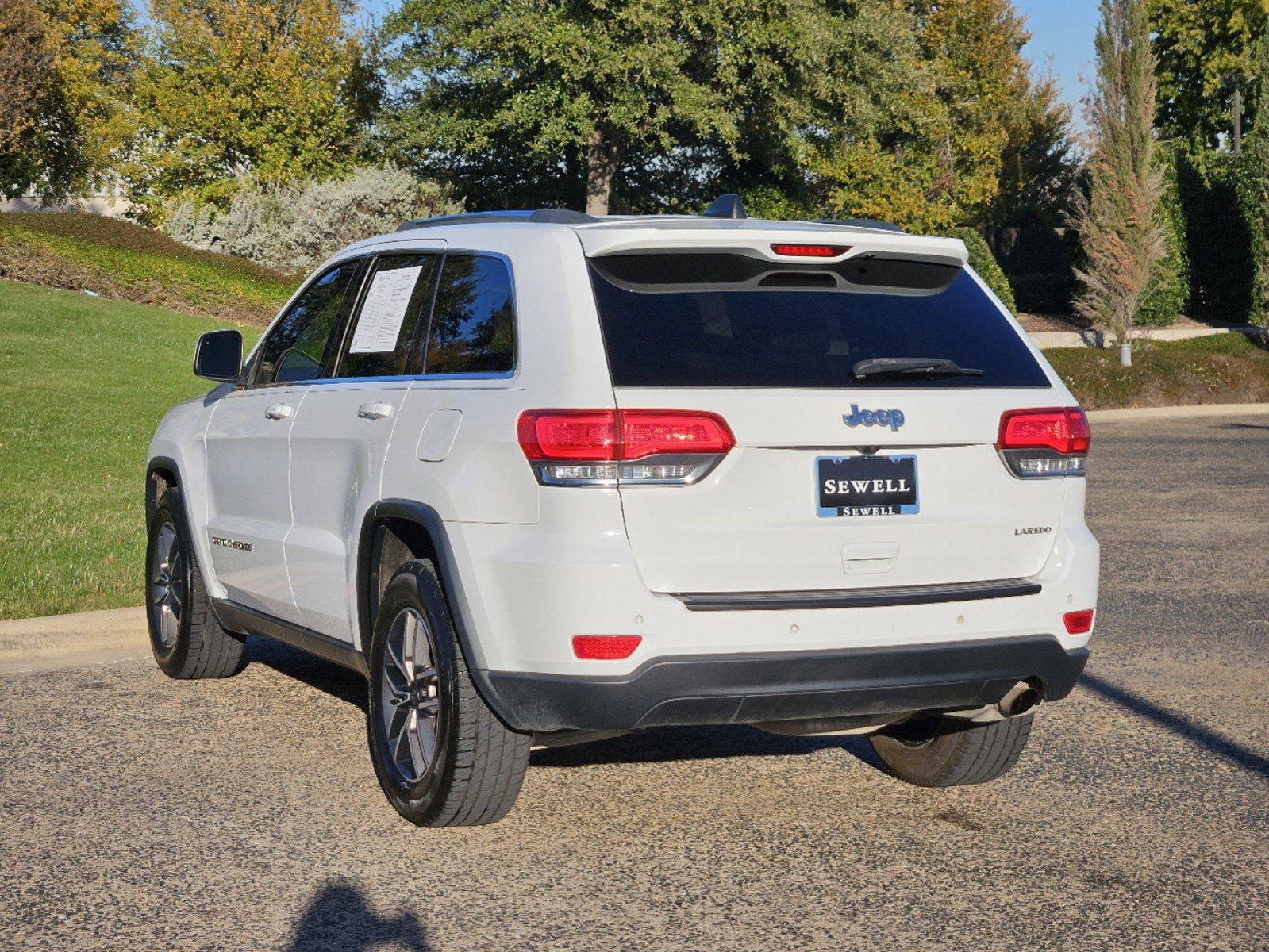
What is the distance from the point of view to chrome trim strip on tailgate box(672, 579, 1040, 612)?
446cm

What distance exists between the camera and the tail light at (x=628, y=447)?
14.4 ft

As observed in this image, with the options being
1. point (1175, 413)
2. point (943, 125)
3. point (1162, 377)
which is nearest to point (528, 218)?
point (1175, 413)

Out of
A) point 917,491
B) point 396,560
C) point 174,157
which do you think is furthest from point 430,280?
point 174,157

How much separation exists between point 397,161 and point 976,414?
39.6 meters

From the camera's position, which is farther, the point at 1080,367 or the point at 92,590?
the point at 1080,367

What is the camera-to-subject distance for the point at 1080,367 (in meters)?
28.6

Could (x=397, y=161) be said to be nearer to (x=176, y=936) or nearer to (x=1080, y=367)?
(x=1080, y=367)

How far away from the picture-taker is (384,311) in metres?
5.81

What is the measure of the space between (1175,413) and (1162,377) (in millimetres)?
2376

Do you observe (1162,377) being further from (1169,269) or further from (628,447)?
(628,447)

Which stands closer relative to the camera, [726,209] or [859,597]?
[859,597]

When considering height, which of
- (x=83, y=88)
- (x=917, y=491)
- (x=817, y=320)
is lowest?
(x=917, y=491)

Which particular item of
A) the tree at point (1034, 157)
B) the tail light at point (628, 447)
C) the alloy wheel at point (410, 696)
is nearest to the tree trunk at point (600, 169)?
the tree at point (1034, 157)

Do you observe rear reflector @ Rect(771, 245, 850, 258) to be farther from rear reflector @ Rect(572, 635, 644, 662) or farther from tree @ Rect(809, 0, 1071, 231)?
tree @ Rect(809, 0, 1071, 231)
